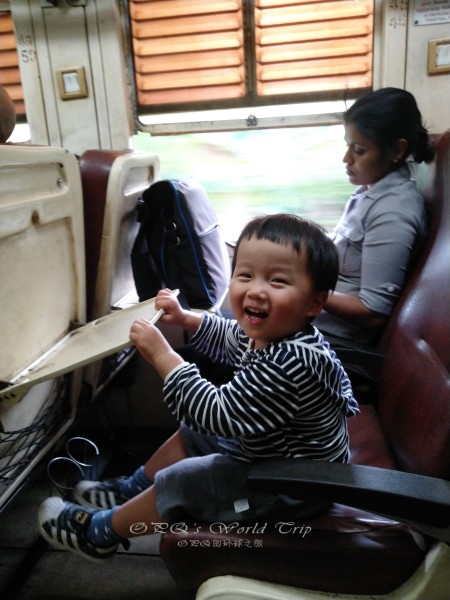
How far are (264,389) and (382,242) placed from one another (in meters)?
0.69

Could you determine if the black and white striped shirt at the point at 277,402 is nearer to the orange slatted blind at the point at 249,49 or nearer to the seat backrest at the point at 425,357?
the seat backrest at the point at 425,357

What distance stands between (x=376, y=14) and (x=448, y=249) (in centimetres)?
119

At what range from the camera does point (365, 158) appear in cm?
154

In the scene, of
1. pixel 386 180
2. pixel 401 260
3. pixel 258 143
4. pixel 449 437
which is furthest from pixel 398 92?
pixel 449 437

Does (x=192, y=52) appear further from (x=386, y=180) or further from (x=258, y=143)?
(x=386, y=180)

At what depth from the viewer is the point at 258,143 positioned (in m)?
Result: 2.16

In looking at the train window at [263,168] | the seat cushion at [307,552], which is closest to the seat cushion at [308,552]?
the seat cushion at [307,552]

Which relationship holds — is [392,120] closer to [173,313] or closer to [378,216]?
[378,216]

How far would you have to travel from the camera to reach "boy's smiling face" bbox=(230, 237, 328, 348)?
1016 mm

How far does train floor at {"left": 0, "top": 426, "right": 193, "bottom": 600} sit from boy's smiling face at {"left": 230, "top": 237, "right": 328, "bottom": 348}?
32.9 inches

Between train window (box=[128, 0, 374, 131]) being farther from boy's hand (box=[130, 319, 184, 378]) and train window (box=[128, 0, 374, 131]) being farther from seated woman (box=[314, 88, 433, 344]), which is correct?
boy's hand (box=[130, 319, 184, 378])

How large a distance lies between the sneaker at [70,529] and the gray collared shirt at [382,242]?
2.92 feet

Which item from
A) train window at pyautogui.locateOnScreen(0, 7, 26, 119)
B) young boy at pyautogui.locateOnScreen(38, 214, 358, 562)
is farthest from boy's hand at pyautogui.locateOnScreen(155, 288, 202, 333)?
train window at pyautogui.locateOnScreen(0, 7, 26, 119)

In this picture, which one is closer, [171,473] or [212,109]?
[171,473]
